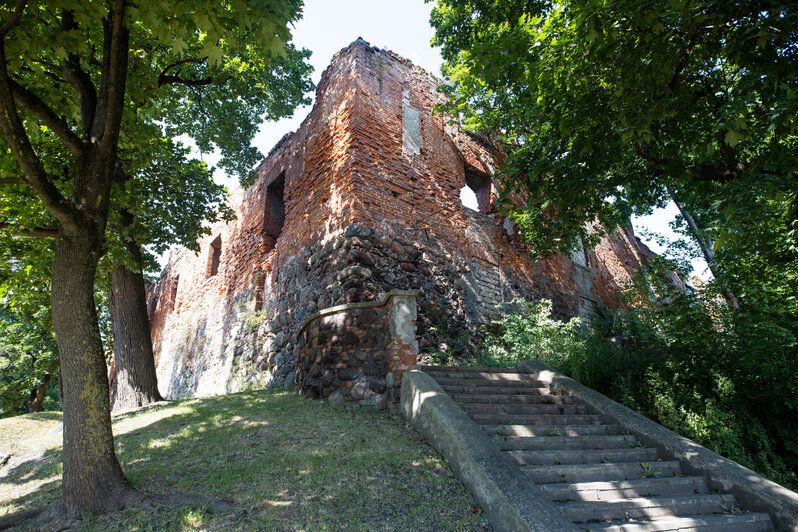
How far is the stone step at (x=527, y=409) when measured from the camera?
4.69m

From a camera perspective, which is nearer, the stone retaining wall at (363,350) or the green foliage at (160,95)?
the green foliage at (160,95)

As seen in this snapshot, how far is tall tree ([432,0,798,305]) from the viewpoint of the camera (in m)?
3.60

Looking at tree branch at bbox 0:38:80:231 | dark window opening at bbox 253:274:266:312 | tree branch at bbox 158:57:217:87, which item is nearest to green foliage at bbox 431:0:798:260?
tree branch at bbox 0:38:80:231

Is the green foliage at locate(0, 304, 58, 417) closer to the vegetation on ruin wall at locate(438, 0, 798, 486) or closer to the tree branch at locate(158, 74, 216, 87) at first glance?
the tree branch at locate(158, 74, 216, 87)

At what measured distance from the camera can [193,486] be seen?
3.26 meters

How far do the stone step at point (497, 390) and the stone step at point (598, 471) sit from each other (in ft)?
4.99

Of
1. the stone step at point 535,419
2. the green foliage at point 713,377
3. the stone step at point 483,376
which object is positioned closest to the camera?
the stone step at point 535,419

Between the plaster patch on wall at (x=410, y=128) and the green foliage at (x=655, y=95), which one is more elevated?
the plaster patch on wall at (x=410, y=128)

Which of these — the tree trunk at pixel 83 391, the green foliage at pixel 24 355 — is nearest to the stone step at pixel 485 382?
the tree trunk at pixel 83 391

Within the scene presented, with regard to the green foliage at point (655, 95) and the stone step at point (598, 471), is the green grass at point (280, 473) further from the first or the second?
the green foliage at point (655, 95)

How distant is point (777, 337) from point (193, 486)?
259 inches

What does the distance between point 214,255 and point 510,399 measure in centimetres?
1177

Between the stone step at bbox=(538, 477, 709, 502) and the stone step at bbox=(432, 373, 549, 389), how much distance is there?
80.8 inches

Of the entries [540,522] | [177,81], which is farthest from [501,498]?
[177,81]
